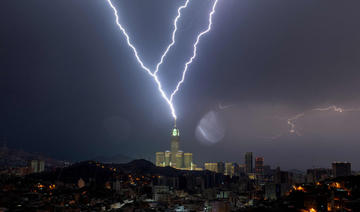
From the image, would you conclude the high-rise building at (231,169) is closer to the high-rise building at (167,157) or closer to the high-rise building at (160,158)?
the high-rise building at (167,157)

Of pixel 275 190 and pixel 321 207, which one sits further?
pixel 275 190

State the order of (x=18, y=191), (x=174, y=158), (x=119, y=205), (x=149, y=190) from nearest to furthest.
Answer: (x=18, y=191), (x=119, y=205), (x=149, y=190), (x=174, y=158)

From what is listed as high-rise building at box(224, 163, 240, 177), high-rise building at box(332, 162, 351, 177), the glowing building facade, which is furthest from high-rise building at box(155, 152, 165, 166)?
high-rise building at box(332, 162, 351, 177)

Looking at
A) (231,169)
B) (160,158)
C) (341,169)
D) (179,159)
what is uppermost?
(160,158)

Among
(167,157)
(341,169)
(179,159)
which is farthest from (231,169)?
(341,169)

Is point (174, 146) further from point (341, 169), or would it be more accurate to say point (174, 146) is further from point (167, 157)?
point (341, 169)

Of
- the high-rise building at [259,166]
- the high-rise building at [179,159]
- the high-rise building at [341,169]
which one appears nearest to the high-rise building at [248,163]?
the high-rise building at [259,166]

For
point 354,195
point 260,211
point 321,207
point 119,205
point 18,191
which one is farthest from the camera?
point 119,205

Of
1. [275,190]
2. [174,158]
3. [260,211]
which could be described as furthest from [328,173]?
[174,158]

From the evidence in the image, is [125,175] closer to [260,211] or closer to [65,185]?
[65,185]
